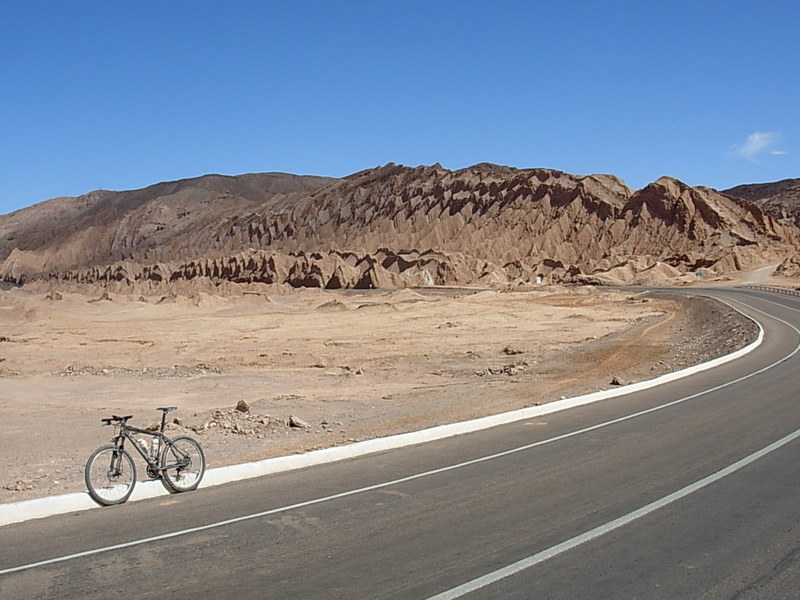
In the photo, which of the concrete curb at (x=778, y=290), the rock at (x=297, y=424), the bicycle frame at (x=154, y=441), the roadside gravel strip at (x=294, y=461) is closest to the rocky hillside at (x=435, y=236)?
Result: the concrete curb at (x=778, y=290)

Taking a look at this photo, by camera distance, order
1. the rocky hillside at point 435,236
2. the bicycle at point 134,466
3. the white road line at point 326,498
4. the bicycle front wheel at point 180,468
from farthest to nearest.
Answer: the rocky hillside at point 435,236 → the bicycle front wheel at point 180,468 → the bicycle at point 134,466 → the white road line at point 326,498

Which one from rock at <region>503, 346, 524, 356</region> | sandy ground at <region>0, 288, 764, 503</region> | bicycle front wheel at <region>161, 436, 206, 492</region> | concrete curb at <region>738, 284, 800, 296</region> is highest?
bicycle front wheel at <region>161, 436, 206, 492</region>

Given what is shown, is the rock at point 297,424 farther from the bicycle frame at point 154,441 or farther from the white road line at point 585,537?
the white road line at point 585,537

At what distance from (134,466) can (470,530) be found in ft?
12.9

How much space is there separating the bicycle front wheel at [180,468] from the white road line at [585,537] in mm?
4447

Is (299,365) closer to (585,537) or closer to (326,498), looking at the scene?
(326,498)

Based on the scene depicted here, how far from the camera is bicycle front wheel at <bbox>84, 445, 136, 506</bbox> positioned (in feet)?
28.0

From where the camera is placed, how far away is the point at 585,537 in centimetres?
694

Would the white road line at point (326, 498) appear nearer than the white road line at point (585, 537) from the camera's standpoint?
No

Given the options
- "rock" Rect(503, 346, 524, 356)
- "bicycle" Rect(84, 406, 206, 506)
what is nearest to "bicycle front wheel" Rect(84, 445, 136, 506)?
"bicycle" Rect(84, 406, 206, 506)

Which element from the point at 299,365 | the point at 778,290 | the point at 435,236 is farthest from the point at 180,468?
the point at 435,236

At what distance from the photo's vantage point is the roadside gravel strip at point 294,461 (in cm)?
820

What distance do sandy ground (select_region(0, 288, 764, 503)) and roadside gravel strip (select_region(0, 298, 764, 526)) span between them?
1.34m

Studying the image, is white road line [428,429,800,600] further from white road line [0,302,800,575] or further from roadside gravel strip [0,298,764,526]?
roadside gravel strip [0,298,764,526]
